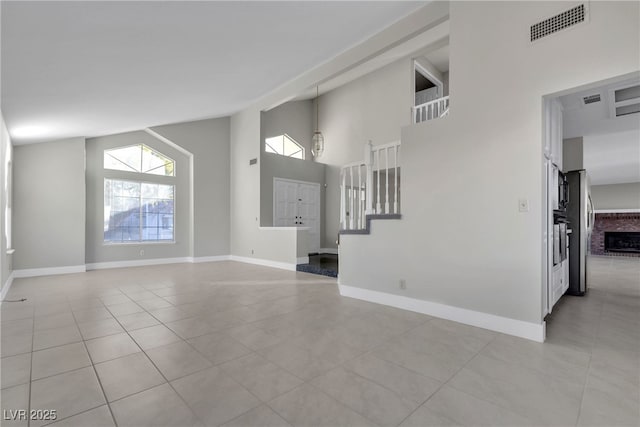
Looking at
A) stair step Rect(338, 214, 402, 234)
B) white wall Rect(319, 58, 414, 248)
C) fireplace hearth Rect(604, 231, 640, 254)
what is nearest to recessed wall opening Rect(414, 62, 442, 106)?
white wall Rect(319, 58, 414, 248)

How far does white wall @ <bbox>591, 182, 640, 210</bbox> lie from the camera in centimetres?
1033

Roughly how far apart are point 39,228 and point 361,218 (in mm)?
6305

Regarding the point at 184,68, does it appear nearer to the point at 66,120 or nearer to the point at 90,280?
the point at 66,120

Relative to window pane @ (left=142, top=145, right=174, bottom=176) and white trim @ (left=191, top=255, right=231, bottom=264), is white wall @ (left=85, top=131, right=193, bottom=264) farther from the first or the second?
white trim @ (left=191, top=255, right=231, bottom=264)

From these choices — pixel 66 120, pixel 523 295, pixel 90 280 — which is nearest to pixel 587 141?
pixel 523 295

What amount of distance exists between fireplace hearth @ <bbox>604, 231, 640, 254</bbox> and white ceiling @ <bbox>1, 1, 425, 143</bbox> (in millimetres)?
12602

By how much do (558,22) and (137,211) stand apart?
8.29m

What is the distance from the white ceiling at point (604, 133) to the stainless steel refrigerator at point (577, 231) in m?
0.70

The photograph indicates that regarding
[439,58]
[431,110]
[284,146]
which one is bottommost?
[284,146]

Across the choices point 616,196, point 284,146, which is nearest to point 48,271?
point 284,146

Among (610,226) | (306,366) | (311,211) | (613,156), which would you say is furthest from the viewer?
(610,226)

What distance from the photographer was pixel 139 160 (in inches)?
289

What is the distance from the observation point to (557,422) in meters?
1.53

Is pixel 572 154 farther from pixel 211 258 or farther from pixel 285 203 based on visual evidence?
pixel 211 258
